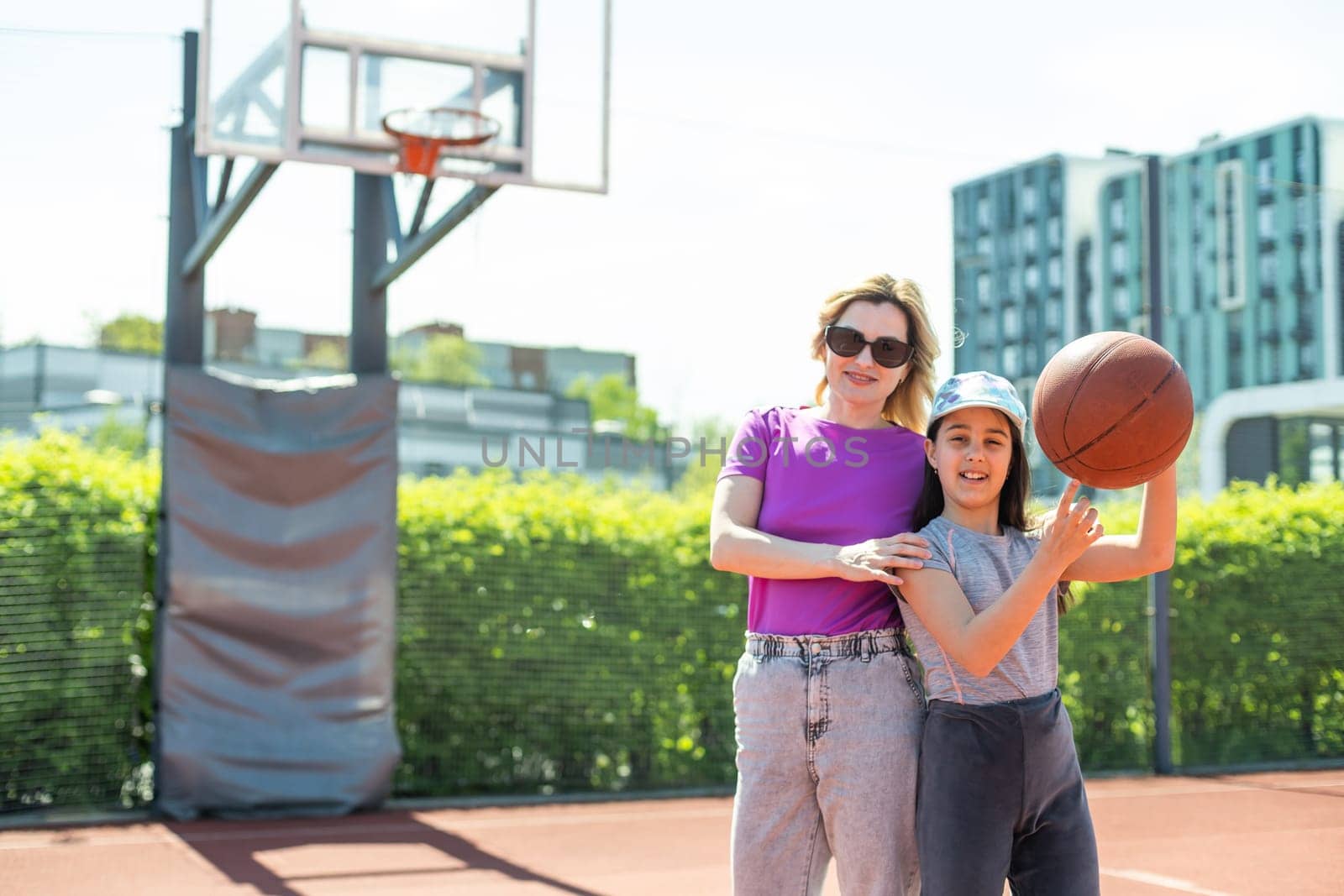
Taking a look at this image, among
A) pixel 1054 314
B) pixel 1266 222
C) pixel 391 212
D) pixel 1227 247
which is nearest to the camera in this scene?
pixel 391 212

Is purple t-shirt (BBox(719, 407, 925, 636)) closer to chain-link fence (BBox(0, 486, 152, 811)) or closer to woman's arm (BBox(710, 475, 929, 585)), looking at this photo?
woman's arm (BBox(710, 475, 929, 585))

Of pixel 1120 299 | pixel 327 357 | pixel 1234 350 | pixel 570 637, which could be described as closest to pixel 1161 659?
pixel 570 637

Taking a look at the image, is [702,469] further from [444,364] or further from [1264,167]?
[1264,167]

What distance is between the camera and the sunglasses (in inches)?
107

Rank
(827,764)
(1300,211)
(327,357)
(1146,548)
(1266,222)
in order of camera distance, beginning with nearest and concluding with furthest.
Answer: (827,764), (1146,548), (327,357), (1300,211), (1266,222)

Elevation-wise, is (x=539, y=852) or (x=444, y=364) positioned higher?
(x=444, y=364)

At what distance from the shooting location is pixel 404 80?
673 centimetres

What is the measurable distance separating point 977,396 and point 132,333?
10312 millimetres

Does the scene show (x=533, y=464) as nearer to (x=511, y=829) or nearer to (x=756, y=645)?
(x=511, y=829)

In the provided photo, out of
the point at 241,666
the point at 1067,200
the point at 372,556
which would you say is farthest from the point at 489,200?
the point at 1067,200

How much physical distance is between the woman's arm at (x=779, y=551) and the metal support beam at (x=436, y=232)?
166 inches

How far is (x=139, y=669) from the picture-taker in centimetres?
703

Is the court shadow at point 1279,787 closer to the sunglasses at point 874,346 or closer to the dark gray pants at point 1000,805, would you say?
the dark gray pants at point 1000,805

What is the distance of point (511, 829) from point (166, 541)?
223 cm
